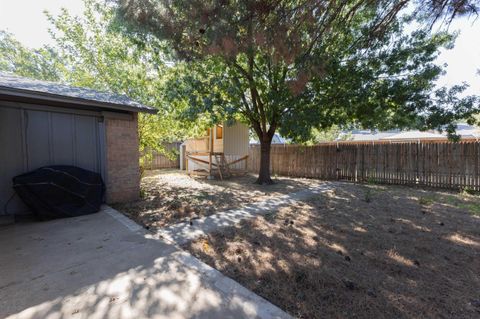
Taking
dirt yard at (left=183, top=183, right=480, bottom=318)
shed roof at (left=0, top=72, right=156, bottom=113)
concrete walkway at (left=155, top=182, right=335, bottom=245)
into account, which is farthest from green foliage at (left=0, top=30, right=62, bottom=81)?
dirt yard at (left=183, top=183, right=480, bottom=318)

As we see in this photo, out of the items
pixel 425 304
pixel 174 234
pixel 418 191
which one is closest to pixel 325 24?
pixel 425 304

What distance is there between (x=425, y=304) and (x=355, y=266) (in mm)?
686

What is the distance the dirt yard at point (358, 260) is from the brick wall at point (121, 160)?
125 inches

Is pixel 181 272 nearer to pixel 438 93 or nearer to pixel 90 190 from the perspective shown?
pixel 90 190

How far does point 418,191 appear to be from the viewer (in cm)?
685

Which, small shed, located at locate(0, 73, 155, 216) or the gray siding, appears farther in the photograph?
the gray siding

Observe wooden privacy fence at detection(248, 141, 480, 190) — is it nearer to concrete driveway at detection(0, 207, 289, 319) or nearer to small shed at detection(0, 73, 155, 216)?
small shed at detection(0, 73, 155, 216)

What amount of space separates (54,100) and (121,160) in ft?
5.75

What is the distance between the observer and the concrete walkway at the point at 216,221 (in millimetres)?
3410

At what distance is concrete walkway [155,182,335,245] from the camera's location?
3.41 metres

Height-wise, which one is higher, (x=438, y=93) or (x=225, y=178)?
(x=438, y=93)

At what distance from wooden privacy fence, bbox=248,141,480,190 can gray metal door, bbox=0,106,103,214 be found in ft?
27.3

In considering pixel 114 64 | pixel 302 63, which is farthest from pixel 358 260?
pixel 114 64

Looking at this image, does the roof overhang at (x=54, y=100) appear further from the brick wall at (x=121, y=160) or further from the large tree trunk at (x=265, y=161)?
the large tree trunk at (x=265, y=161)
